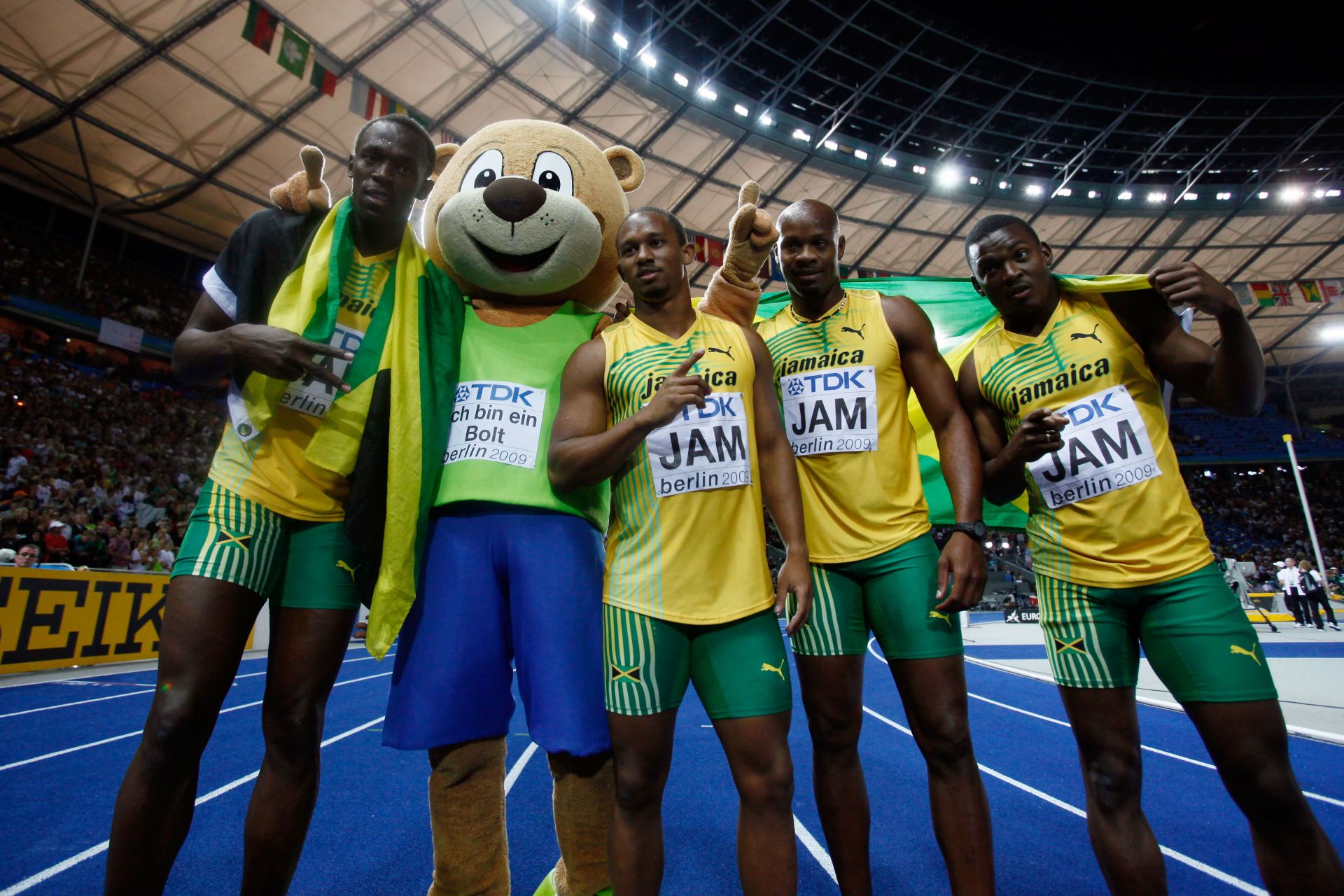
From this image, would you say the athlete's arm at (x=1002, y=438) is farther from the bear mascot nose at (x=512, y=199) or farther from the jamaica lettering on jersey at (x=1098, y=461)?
the bear mascot nose at (x=512, y=199)

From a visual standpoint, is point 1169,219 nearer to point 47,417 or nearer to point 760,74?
point 760,74

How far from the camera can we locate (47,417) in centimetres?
1411

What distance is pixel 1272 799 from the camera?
1.65 metres

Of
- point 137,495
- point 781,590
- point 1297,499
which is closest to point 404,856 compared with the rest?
point 781,590

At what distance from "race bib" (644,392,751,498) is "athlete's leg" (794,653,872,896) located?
57cm

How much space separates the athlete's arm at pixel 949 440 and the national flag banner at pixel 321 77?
1268 cm

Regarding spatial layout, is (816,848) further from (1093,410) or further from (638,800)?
(1093,410)

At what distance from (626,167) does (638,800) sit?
229 cm

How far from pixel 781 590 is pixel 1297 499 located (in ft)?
130

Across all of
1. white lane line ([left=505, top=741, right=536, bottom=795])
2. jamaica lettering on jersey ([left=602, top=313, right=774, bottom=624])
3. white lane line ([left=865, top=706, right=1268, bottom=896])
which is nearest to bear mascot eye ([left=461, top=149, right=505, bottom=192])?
jamaica lettering on jersey ([left=602, top=313, right=774, bottom=624])

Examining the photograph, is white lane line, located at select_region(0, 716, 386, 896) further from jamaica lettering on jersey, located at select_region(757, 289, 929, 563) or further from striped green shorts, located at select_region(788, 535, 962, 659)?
jamaica lettering on jersey, located at select_region(757, 289, 929, 563)

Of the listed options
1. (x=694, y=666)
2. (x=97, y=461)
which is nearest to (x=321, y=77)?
(x=97, y=461)

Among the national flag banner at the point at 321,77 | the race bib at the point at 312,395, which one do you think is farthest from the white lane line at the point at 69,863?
the national flag banner at the point at 321,77

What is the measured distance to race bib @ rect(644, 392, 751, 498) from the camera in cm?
180
